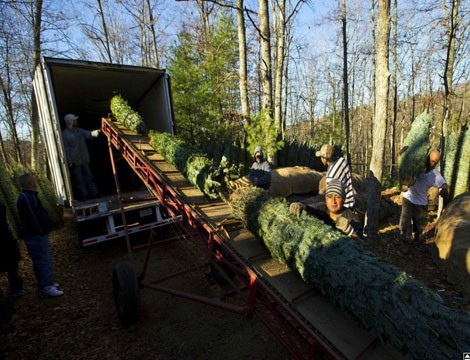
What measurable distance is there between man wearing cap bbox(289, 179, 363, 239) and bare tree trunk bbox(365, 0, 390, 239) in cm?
240

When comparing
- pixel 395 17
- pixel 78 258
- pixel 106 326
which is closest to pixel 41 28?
pixel 78 258

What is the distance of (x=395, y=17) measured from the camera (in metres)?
17.5

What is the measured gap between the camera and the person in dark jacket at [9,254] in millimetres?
4121

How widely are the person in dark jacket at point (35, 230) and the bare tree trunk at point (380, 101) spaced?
5674 mm

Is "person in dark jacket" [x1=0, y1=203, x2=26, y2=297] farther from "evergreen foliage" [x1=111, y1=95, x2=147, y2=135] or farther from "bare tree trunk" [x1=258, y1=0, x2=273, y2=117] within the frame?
"bare tree trunk" [x1=258, y1=0, x2=273, y2=117]

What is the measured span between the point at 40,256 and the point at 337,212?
4493 millimetres

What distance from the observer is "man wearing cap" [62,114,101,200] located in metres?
5.52

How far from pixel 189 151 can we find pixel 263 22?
22.3 feet

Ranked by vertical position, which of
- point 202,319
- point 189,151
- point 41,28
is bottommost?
point 202,319

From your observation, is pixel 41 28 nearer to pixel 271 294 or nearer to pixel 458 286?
pixel 271 294

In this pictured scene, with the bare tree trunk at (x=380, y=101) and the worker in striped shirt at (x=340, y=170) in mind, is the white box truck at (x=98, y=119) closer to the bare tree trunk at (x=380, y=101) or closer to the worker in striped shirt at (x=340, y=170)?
the worker in striped shirt at (x=340, y=170)

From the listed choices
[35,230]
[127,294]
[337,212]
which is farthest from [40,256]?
[337,212]

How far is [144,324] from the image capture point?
12.0 feet

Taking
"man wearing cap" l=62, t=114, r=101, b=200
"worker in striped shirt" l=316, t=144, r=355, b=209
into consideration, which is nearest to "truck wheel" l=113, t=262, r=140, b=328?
"man wearing cap" l=62, t=114, r=101, b=200
